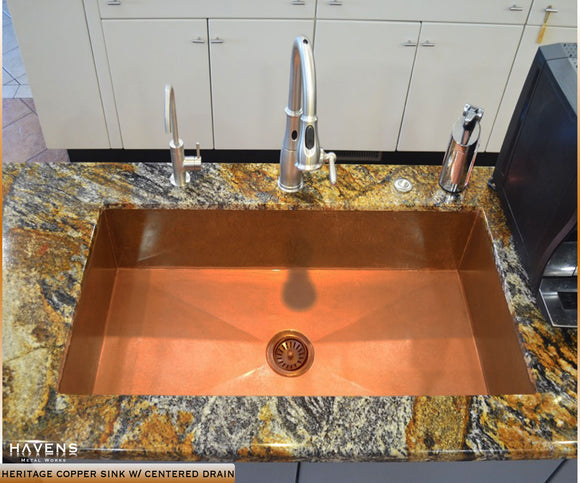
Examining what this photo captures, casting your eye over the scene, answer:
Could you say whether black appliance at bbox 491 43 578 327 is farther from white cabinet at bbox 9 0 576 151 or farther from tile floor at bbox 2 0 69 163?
tile floor at bbox 2 0 69 163

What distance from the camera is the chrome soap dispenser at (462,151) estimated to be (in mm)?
1093

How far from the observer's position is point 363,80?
92.2 inches

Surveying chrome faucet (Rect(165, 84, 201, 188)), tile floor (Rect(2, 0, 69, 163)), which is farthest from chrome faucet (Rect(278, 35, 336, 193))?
tile floor (Rect(2, 0, 69, 163))

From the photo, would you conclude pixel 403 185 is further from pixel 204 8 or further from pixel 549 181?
pixel 204 8

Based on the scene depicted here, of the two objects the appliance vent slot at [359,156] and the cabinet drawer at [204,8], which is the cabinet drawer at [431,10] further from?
the appliance vent slot at [359,156]

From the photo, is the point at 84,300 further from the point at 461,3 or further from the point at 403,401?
the point at 461,3

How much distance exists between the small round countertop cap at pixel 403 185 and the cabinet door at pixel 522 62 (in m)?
1.34

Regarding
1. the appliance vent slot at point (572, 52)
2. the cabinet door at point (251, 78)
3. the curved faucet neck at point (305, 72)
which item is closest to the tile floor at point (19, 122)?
the cabinet door at point (251, 78)

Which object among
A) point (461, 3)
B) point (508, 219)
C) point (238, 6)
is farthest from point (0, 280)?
point (461, 3)

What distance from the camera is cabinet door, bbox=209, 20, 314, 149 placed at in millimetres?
2184

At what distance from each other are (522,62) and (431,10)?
0.45 metres

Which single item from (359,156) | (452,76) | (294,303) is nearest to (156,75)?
(359,156)

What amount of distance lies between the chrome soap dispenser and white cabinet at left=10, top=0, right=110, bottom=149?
5.26 feet

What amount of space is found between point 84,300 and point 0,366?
0.64 ft
